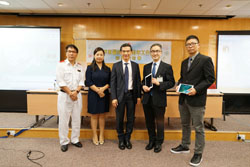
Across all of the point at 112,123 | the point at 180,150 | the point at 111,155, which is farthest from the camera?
the point at 112,123

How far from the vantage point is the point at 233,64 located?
4805mm

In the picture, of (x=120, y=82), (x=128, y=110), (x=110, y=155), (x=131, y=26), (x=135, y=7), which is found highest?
(x=135, y=7)

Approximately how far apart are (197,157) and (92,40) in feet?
14.0

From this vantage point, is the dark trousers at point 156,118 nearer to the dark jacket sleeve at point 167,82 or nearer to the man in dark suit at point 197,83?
the dark jacket sleeve at point 167,82

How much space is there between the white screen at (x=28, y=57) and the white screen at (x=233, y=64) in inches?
→ 203

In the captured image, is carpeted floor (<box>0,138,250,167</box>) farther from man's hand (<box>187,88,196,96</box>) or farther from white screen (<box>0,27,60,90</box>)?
white screen (<box>0,27,60,90</box>)

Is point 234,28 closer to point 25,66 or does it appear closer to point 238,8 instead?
point 238,8

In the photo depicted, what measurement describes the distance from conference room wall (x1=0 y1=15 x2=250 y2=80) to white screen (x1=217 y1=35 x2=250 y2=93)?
13.0 inches

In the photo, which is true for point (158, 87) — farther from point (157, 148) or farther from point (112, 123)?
point (112, 123)

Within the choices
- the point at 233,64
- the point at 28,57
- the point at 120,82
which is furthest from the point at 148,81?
the point at 28,57

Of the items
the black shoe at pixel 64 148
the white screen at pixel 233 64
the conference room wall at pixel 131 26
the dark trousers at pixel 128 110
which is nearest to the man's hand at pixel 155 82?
the dark trousers at pixel 128 110

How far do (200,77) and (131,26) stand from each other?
343 centimetres

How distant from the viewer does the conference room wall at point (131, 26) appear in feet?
15.9

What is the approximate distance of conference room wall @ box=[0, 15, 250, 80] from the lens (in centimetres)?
483
